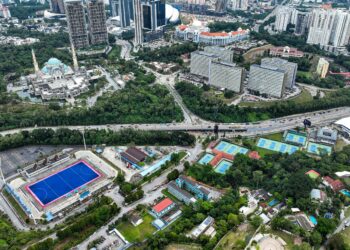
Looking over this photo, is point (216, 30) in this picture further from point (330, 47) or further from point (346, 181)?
point (346, 181)

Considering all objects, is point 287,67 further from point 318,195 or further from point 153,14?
point 153,14

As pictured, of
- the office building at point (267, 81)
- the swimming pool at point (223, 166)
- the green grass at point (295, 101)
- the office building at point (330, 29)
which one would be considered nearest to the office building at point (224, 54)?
the office building at point (267, 81)

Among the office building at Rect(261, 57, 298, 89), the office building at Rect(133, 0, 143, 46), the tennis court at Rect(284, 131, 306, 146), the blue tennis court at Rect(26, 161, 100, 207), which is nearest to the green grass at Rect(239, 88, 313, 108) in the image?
the office building at Rect(261, 57, 298, 89)

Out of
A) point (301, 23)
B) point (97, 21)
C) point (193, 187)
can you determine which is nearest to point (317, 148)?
point (193, 187)

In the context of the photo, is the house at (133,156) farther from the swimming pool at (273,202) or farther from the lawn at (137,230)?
the swimming pool at (273,202)

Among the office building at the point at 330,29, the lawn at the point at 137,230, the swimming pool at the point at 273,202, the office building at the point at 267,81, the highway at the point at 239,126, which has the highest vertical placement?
the office building at the point at 330,29

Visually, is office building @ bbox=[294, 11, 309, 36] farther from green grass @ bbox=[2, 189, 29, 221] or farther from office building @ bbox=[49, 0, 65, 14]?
green grass @ bbox=[2, 189, 29, 221]
